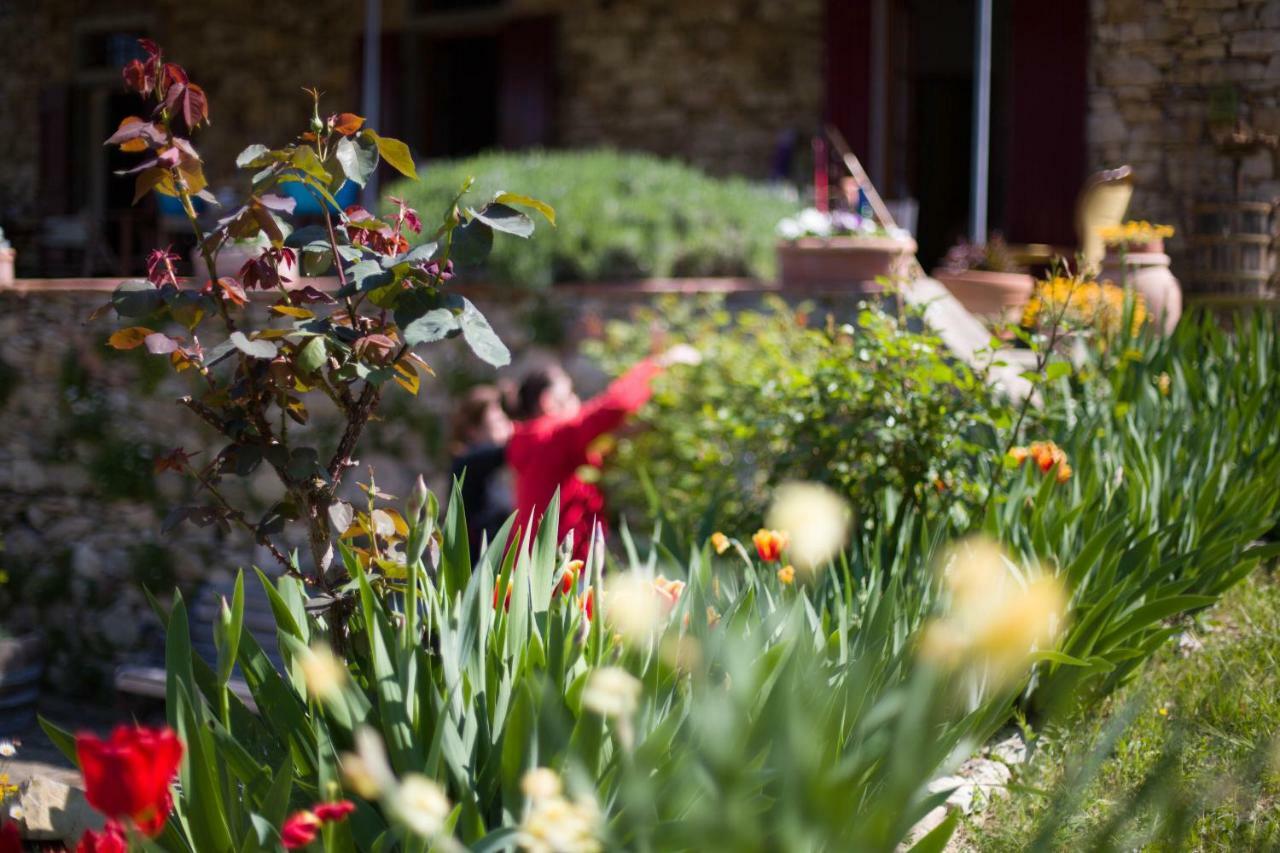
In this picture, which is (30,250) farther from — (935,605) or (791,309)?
(935,605)

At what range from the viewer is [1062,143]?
812 centimetres

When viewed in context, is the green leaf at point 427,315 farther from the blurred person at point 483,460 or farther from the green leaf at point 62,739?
the blurred person at point 483,460

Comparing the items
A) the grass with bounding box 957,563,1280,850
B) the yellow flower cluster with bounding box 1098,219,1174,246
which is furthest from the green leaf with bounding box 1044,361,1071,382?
the yellow flower cluster with bounding box 1098,219,1174,246

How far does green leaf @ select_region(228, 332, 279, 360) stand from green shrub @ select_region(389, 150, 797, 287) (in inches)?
164

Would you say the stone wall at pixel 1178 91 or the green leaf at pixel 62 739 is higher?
the stone wall at pixel 1178 91

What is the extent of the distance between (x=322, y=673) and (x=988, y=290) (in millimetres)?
5817

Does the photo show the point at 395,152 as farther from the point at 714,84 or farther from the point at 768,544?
the point at 714,84

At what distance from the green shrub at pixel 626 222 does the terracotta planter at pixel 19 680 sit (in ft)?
8.62

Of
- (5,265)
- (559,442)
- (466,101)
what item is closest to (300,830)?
(559,442)

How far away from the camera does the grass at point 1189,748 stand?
221cm

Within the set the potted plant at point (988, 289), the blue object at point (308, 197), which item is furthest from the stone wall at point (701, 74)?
the potted plant at point (988, 289)

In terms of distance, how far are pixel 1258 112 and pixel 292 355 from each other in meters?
7.10

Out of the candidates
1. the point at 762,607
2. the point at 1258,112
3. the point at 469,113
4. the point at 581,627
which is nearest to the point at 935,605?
the point at 762,607

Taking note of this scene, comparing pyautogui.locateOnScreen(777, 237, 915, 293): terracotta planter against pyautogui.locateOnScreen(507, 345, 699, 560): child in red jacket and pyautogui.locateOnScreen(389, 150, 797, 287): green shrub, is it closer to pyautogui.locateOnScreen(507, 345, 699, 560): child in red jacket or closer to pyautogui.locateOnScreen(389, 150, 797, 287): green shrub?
pyautogui.locateOnScreen(389, 150, 797, 287): green shrub
